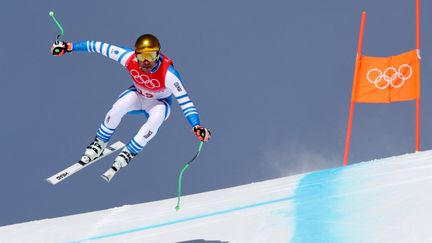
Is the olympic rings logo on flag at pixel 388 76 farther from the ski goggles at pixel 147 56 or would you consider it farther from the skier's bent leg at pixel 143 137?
the ski goggles at pixel 147 56

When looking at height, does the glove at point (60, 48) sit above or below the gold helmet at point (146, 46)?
above

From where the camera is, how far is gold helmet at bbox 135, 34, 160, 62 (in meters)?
7.23

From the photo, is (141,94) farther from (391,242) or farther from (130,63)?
(391,242)

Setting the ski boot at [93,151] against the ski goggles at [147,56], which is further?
the ski boot at [93,151]

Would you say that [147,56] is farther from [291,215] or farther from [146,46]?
[291,215]

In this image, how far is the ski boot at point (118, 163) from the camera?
24.7 ft

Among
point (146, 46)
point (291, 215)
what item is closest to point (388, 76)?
point (291, 215)

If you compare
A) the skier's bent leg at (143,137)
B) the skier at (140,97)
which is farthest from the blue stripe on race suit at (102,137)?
the skier's bent leg at (143,137)

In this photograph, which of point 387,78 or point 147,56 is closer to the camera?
point 147,56

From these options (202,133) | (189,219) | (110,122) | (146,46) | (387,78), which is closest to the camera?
(146,46)

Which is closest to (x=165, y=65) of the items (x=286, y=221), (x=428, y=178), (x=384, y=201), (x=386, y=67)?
(x=286, y=221)

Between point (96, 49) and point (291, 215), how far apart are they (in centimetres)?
286

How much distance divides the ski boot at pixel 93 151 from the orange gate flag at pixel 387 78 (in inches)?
266

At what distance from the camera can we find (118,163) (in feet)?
25.2
